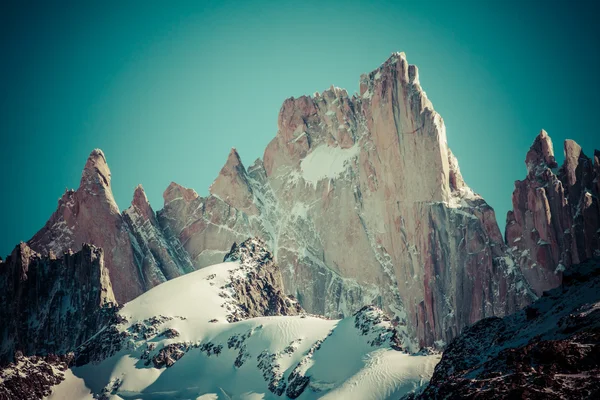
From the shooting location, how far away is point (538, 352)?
5403 cm

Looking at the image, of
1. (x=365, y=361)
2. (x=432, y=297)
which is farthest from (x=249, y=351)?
(x=432, y=297)

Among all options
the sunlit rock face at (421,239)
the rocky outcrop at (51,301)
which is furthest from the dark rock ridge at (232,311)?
the sunlit rock face at (421,239)

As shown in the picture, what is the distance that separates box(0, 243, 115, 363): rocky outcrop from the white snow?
19.5 metres

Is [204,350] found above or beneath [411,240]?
beneath

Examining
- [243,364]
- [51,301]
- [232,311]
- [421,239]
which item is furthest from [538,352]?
[51,301]

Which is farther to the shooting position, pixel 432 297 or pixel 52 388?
pixel 432 297

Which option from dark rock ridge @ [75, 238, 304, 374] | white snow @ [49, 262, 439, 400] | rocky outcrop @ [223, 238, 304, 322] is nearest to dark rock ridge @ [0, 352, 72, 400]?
white snow @ [49, 262, 439, 400]

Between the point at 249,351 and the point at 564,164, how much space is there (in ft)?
283

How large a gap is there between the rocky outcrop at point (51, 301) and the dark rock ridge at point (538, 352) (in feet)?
349

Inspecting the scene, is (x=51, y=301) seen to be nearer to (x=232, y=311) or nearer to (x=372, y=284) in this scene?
(x=232, y=311)

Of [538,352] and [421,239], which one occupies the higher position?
[421,239]

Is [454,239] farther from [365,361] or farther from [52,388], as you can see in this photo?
[52,388]

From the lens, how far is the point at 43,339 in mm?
161375

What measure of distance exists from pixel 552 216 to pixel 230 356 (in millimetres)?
78700
